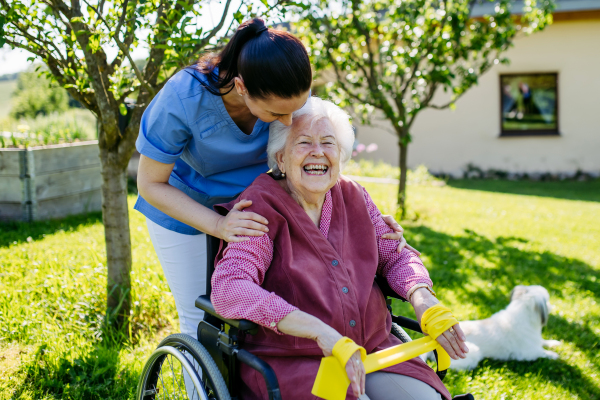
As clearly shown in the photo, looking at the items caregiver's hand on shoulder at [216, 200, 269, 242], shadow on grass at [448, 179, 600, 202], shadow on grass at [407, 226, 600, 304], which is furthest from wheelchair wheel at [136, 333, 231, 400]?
shadow on grass at [448, 179, 600, 202]

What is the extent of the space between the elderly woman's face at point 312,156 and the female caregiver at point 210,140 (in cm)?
12

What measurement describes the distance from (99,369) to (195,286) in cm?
76

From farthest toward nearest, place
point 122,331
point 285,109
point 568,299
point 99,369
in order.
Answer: point 568,299 → point 122,331 → point 99,369 → point 285,109

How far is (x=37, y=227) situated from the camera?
4422 mm

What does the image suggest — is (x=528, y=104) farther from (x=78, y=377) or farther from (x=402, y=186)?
(x=78, y=377)

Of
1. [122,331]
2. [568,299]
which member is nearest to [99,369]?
[122,331]

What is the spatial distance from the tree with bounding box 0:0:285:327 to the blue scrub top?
1.87 ft

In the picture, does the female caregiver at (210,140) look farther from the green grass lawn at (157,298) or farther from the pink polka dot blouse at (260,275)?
the green grass lawn at (157,298)

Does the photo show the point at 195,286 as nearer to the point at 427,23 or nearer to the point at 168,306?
the point at 168,306

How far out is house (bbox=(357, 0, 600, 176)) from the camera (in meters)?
10.3

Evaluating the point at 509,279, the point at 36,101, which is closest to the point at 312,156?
the point at 509,279

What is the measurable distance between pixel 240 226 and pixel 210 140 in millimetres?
384

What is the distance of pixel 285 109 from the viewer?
1.63 m

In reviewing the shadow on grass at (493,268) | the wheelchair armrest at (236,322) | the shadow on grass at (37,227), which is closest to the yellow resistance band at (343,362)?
the wheelchair armrest at (236,322)
